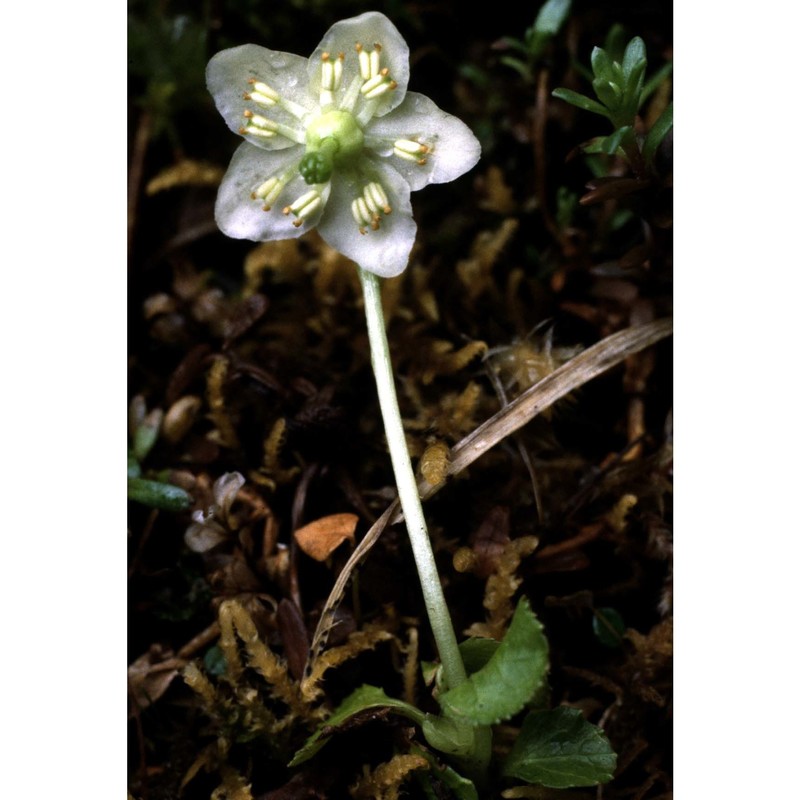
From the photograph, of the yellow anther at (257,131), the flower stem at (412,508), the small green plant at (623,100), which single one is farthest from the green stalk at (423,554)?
the small green plant at (623,100)

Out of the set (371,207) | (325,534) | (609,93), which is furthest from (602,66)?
(325,534)

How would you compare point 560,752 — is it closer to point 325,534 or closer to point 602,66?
point 325,534

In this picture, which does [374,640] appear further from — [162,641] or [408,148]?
[408,148]

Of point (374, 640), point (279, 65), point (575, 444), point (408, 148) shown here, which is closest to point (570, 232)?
point (575, 444)

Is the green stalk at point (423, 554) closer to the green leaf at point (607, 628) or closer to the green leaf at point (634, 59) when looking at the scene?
the green leaf at point (607, 628)

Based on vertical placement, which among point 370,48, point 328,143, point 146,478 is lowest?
point 146,478

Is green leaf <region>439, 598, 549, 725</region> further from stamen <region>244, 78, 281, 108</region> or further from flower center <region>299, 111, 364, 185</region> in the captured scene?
stamen <region>244, 78, 281, 108</region>
